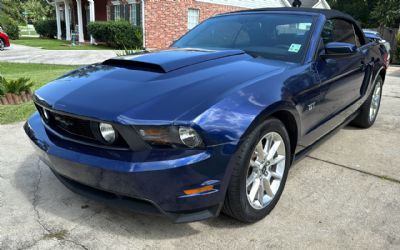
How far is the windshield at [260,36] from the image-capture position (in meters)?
3.33

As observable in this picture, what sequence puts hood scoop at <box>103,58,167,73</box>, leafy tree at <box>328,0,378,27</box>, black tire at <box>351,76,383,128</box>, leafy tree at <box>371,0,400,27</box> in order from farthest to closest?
leafy tree at <box>328,0,378,27</box>
leafy tree at <box>371,0,400,27</box>
black tire at <box>351,76,383,128</box>
hood scoop at <box>103,58,167,73</box>

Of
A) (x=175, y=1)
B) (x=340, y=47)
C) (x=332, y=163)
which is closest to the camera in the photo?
(x=340, y=47)

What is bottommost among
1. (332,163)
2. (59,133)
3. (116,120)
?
(332,163)

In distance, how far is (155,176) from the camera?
209cm

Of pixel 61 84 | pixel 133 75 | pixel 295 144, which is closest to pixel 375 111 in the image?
pixel 295 144

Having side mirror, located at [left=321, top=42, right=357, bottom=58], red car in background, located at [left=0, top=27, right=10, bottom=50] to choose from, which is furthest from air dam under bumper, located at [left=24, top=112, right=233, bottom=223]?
red car in background, located at [left=0, top=27, right=10, bottom=50]

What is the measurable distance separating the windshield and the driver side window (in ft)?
0.78

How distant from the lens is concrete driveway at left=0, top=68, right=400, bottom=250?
2.48 metres

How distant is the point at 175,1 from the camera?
1883 cm

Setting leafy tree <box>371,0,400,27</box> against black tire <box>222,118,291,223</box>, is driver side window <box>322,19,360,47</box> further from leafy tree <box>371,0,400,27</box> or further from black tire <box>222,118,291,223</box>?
leafy tree <box>371,0,400,27</box>

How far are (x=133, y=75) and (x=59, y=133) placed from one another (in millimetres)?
666

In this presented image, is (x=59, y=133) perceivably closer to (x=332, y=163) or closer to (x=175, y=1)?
(x=332, y=163)

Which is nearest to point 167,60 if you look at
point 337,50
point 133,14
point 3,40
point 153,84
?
point 153,84

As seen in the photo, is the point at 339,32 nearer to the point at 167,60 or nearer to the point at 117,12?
the point at 167,60
